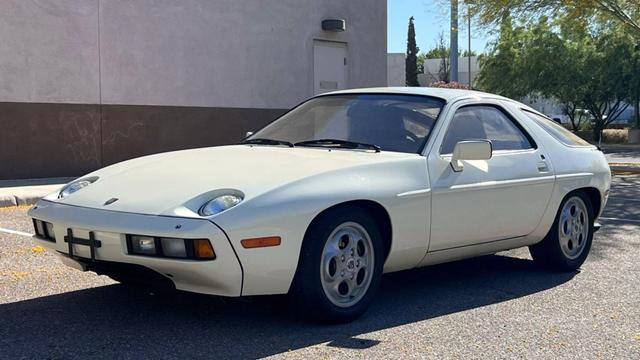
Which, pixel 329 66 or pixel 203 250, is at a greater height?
pixel 329 66

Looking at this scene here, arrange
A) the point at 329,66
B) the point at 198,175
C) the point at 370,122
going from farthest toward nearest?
the point at 329,66 < the point at 370,122 < the point at 198,175

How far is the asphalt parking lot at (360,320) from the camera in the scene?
4.27m

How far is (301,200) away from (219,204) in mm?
459

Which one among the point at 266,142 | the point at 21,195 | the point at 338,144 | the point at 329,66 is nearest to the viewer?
the point at 338,144

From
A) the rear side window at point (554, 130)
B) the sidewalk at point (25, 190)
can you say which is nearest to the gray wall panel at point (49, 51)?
the sidewalk at point (25, 190)

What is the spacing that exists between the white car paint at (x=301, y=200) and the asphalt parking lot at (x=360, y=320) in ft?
1.06

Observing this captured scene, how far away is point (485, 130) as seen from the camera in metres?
5.93

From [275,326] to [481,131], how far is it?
226 cm

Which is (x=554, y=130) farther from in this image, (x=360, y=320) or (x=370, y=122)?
(x=360, y=320)

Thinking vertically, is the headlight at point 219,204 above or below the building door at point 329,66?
below

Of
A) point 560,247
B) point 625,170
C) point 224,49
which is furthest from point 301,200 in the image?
point 625,170

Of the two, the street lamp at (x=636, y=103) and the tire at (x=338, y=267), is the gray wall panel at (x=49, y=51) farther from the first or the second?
the street lamp at (x=636, y=103)

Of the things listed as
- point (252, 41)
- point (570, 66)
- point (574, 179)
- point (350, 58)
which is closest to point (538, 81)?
point (570, 66)

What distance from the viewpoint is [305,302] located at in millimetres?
4559
